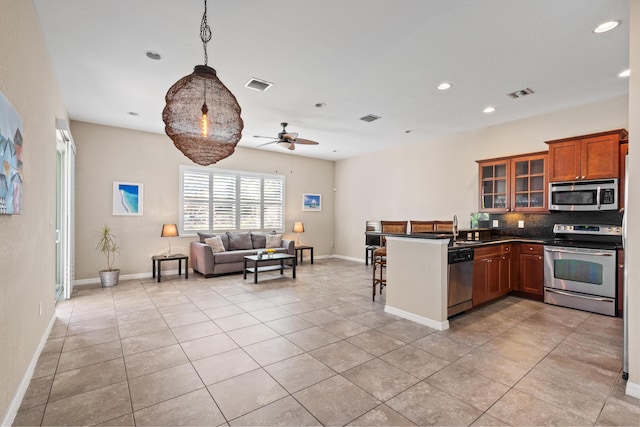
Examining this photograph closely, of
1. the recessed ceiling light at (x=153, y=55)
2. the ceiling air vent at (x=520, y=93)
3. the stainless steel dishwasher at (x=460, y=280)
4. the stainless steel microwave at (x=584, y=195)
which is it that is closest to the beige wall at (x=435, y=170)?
the stainless steel microwave at (x=584, y=195)

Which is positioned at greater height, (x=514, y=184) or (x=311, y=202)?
(x=514, y=184)

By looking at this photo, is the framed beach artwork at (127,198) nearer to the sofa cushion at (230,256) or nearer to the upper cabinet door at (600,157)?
the sofa cushion at (230,256)

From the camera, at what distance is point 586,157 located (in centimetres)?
441

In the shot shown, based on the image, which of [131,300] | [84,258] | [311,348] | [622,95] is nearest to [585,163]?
[622,95]

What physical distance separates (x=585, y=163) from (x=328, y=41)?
164 inches

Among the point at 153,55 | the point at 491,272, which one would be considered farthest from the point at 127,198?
A: the point at 491,272

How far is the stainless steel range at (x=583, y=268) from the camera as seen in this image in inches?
159

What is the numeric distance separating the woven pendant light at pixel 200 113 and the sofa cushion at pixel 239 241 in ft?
17.1

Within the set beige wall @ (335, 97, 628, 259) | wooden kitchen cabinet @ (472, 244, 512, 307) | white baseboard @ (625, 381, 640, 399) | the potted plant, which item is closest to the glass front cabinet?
beige wall @ (335, 97, 628, 259)

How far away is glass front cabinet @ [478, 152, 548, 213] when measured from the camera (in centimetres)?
503

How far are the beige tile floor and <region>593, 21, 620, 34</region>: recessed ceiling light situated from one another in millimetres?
3104

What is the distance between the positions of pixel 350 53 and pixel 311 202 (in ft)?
20.0

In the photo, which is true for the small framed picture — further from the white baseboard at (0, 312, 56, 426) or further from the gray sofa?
the white baseboard at (0, 312, 56, 426)

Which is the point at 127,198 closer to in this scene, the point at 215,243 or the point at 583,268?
the point at 215,243
